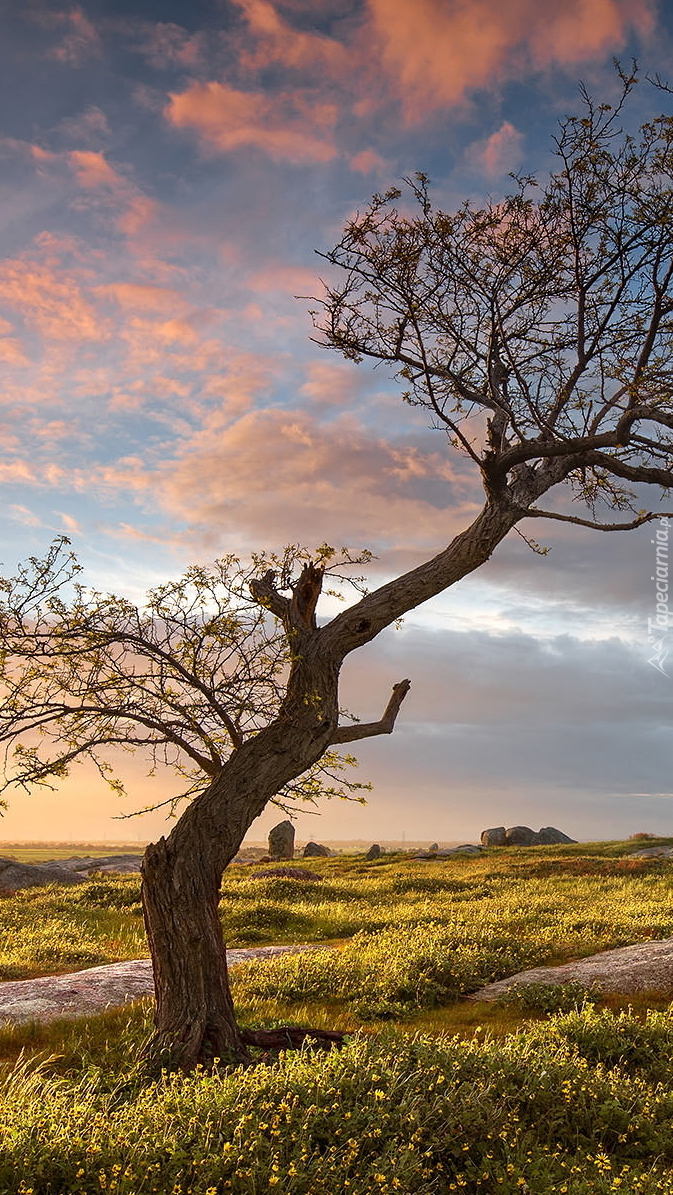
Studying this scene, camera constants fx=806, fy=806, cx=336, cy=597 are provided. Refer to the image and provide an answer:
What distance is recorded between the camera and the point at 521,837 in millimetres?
72125

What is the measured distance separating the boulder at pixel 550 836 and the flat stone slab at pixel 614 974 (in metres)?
58.0

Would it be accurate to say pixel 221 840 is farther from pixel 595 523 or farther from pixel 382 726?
pixel 595 523

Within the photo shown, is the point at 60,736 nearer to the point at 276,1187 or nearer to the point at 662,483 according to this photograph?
the point at 276,1187

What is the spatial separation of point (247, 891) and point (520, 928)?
12385 mm

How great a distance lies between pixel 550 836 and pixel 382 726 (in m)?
67.5

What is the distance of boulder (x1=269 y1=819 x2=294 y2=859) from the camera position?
6394 cm

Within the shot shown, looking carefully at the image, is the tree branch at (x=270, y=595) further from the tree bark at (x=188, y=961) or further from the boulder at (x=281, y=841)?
the boulder at (x=281, y=841)

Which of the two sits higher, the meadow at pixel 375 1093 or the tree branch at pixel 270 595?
the tree branch at pixel 270 595

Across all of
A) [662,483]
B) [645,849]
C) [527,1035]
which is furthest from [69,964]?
[645,849]

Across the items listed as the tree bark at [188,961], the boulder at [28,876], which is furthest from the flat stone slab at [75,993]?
the boulder at [28,876]

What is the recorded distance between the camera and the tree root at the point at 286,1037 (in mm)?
10938

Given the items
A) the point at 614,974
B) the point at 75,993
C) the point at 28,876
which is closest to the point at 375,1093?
the point at 75,993

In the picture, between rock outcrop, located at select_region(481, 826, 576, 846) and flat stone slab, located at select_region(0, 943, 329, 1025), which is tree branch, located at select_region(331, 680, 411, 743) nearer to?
flat stone slab, located at select_region(0, 943, 329, 1025)

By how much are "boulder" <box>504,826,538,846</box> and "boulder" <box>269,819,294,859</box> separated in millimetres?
20573
